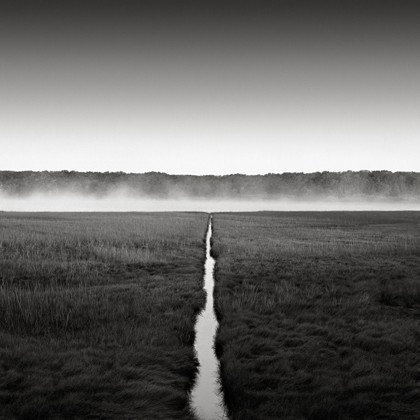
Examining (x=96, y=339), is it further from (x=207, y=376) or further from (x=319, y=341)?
(x=319, y=341)

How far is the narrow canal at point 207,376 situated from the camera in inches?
253

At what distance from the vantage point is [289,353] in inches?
328

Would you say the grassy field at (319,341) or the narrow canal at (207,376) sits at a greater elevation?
the grassy field at (319,341)

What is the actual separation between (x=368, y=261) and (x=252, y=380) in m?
15.1

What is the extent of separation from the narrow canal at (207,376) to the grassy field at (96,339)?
0.69 ft

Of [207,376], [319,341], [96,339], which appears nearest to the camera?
[207,376]

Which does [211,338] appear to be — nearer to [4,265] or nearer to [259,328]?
[259,328]

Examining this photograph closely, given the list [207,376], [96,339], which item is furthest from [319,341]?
[96,339]

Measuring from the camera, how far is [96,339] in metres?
8.81

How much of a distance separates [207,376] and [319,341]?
2848 millimetres

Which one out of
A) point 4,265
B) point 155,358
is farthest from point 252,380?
point 4,265

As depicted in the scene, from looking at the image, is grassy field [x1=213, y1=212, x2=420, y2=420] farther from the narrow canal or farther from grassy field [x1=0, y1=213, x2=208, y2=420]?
grassy field [x1=0, y1=213, x2=208, y2=420]

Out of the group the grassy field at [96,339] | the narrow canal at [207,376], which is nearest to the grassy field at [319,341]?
the narrow canal at [207,376]

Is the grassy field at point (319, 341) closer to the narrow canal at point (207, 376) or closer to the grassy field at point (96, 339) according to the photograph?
the narrow canal at point (207, 376)
